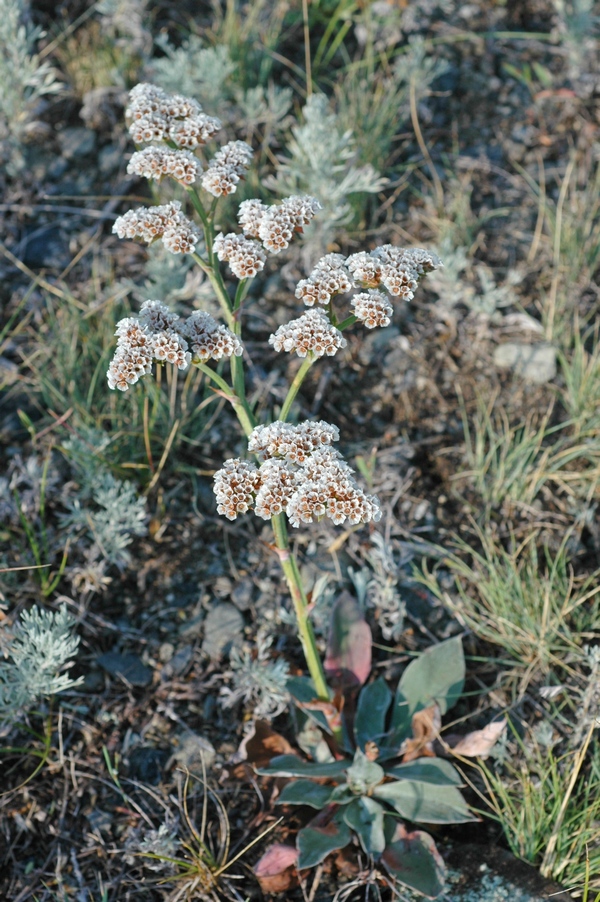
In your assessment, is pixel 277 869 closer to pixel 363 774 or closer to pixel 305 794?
pixel 305 794

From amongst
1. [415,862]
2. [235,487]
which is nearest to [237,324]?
[235,487]

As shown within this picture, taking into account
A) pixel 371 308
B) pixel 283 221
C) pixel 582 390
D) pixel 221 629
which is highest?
pixel 283 221

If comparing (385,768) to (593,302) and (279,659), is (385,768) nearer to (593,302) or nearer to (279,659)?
(279,659)

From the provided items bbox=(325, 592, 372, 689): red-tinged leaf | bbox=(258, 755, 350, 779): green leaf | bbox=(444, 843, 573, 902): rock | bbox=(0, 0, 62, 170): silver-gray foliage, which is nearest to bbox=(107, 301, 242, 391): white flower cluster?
bbox=(325, 592, 372, 689): red-tinged leaf

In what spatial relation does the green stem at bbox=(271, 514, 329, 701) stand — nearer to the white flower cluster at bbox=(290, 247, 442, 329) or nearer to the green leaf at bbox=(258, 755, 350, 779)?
the green leaf at bbox=(258, 755, 350, 779)

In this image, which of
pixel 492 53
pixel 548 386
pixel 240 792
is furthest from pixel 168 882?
pixel 492 53

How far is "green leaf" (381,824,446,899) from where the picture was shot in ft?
8.26

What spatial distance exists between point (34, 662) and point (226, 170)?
1690 millimetres

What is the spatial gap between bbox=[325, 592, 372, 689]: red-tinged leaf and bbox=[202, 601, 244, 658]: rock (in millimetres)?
412

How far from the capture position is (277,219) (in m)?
2.30

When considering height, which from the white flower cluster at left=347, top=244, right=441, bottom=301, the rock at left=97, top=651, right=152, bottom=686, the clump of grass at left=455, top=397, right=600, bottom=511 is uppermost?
the white flower cluster at left=347, top=244, right=441, bottom=301

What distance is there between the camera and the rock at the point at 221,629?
321 centimetres

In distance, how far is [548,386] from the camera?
3871mm

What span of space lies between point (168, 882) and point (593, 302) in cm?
316
